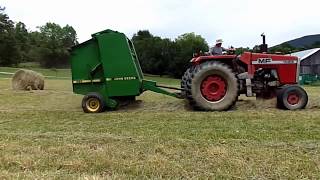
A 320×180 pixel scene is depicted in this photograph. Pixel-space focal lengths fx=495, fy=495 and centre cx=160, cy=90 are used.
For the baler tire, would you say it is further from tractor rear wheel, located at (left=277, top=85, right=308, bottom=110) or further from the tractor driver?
tractor rear wheel, located at (left=277, top=85, right=308, bottom=110)

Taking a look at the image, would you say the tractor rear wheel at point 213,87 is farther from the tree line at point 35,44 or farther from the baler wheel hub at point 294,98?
the tree line at point 35,44

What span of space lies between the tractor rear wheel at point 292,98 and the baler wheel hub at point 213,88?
1318 millimetres

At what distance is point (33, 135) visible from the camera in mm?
7613

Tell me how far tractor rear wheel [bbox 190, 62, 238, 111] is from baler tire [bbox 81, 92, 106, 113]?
2.21 meters

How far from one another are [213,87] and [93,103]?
2.94m

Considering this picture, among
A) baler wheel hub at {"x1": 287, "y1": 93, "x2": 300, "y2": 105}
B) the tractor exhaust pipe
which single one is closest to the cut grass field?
baler wheel hub at {"x1": 287, "y1": 93, "x2": 300, "y2": 105}

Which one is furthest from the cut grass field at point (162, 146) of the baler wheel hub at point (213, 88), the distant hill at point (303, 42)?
the distant hill at point (303, 42)

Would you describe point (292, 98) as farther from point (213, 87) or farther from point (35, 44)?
point (35, 44)

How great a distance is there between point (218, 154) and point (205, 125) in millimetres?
2744

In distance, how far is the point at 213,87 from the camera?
1180cm

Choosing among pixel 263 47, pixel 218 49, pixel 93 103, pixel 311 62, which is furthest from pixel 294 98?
pixel 311 62

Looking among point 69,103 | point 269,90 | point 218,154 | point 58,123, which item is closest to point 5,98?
point 69,103

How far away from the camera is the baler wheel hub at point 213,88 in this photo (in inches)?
461

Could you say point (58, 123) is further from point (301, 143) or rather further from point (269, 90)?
point (269, 90)
